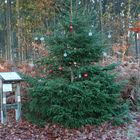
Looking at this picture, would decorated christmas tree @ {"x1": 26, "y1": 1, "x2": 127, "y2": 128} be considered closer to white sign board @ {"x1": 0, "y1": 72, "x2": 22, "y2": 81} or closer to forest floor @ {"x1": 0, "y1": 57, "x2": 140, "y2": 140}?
forest floor @ {"x1": 0, "y1": 57, "x2": 140, "y2": 140}

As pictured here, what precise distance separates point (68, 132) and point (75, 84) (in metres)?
1.07

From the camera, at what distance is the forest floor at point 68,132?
637cm

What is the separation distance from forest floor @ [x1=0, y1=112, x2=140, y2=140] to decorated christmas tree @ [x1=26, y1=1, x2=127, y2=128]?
16 centimetres

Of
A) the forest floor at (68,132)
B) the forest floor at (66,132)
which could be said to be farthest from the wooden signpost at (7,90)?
the forest floor at (68,132)

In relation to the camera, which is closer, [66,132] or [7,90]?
[66,132]

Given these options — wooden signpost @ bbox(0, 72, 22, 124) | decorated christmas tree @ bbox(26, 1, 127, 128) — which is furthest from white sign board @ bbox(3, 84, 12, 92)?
decorated christmas tree @ bbox(26, 1, 127, 128)

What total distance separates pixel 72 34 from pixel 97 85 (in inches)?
52.8

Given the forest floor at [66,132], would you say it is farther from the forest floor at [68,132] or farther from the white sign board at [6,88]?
the white sign board at [6,88]

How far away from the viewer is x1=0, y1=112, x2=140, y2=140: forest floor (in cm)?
637

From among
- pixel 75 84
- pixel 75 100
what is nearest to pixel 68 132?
pixel 75 100

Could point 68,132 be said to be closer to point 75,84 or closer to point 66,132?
point 66,132

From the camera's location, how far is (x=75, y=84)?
6668 millimetres

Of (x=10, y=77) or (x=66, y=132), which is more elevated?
(x=10, y=77)

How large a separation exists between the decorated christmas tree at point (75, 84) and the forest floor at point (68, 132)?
0.16m
